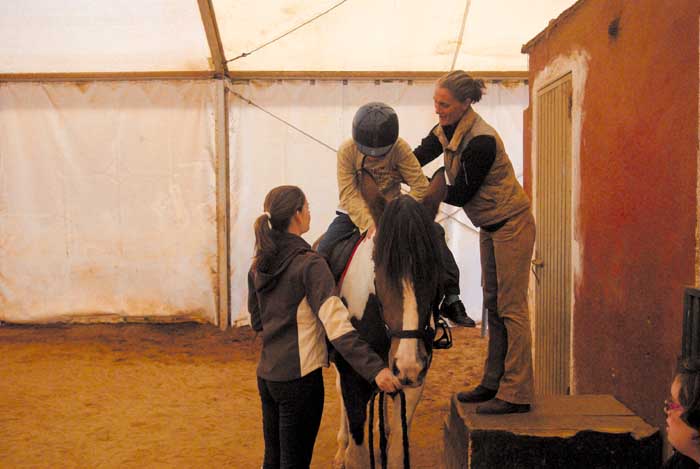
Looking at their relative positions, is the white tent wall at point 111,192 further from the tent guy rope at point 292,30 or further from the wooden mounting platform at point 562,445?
the wooden mounting platform at point 562,445

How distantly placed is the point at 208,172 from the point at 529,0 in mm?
4038

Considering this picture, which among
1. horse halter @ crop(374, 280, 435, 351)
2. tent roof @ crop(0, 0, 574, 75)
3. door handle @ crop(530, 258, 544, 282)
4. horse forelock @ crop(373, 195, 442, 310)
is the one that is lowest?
horse halter @ crop(374, 280, 435, 351)

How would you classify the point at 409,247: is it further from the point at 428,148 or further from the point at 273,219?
the point at 428,148

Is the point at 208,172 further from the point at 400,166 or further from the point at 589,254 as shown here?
the point at 589,254

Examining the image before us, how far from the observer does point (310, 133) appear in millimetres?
7066

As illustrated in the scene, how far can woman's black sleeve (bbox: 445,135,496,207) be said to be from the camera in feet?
8.68

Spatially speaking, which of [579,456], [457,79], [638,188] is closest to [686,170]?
[638,188]

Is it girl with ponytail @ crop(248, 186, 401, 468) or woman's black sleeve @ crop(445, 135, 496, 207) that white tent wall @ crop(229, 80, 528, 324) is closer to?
woman's black sleeve @ crop(445, 135, 496, 207)

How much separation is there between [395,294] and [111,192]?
5592 millimetres

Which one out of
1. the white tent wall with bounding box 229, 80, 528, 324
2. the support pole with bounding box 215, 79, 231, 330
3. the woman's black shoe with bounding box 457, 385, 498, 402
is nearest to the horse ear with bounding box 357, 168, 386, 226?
the woman's black shoe with bounding box 457, 385, 498, 402

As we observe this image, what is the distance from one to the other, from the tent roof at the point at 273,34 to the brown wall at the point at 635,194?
9.10 feet

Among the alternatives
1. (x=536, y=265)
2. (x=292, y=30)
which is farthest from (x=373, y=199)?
(x=292, y=30)

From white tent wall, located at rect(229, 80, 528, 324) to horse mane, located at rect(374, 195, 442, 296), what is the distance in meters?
4.55

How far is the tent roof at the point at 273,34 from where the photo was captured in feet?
20.7
